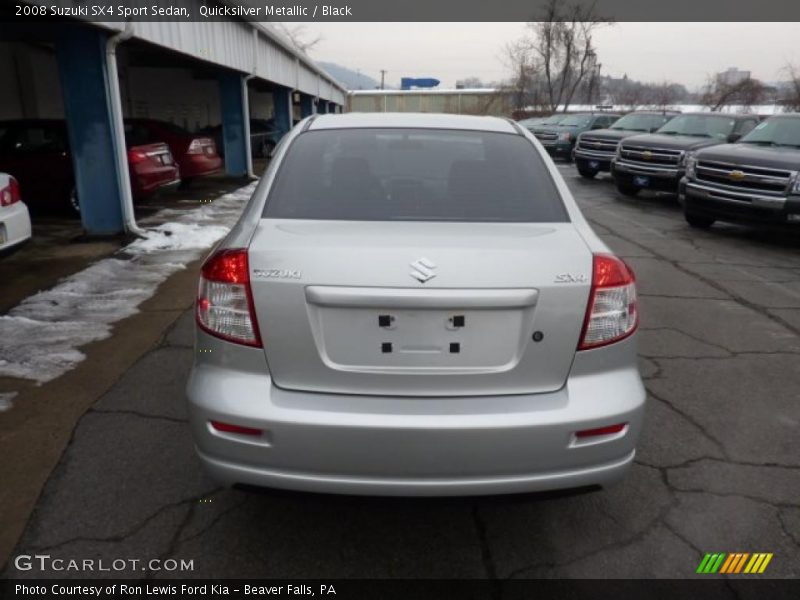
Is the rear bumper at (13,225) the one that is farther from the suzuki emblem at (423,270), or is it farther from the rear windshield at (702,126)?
the rear windshield at (702,126)

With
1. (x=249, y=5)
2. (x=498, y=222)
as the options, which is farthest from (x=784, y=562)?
(x=249, y=5)

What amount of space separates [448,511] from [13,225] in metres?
4.86

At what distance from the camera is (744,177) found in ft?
28.0

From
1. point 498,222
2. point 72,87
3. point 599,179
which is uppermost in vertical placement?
point 72,87

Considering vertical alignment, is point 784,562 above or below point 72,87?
below

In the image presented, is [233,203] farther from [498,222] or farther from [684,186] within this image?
[498,222]

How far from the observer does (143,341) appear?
466cm

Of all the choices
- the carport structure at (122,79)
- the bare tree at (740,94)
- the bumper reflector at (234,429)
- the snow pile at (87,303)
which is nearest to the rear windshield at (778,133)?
the snow pile at (87,303)

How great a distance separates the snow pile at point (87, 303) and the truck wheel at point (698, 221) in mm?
A: 7524

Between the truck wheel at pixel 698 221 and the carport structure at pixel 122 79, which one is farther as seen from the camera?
the truck wheel at pixel 698 221

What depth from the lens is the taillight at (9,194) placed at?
5.38m

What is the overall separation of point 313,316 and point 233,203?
10.7 meters

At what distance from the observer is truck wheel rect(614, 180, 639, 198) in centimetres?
1338

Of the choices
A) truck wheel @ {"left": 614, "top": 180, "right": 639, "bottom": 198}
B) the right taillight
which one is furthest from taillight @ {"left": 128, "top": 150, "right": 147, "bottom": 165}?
truck wheel @ {"left": 614, "top": 180, "right": 639, "bottom": 198}
